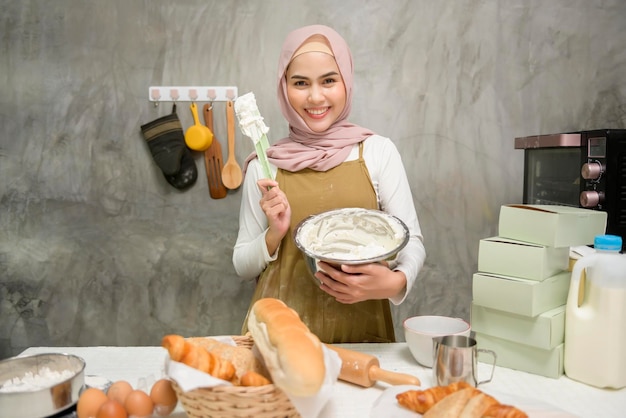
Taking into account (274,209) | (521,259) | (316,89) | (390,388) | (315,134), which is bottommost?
(390,388)

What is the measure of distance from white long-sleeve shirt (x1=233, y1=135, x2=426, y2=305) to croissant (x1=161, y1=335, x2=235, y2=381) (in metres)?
0.67

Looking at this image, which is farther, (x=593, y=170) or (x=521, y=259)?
(x=593, y=170)

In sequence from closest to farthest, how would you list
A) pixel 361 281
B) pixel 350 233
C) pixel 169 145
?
pixel 361 281 < pixel 350 233 < pixel 169 145

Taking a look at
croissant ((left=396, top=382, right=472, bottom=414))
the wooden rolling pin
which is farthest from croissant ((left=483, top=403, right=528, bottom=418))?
the wooden rolling pin

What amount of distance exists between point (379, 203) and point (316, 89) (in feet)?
1.41

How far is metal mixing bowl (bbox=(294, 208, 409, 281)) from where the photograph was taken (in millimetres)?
1236

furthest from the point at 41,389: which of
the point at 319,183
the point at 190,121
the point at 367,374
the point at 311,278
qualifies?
the point at 190,121

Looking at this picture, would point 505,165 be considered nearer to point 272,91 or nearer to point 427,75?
point 427,75

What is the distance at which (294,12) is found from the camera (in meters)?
2.62

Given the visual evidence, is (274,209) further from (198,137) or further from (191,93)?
(191,93)

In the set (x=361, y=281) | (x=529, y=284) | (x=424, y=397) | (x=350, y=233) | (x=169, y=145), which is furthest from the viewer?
(x=169, y=145)

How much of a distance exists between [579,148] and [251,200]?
1.23 meters

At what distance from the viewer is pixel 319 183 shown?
1708 mm

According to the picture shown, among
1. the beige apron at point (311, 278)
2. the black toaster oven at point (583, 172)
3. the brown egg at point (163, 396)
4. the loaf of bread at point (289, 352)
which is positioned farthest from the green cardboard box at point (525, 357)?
the brown egg at point (163, 396)
